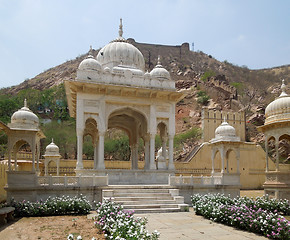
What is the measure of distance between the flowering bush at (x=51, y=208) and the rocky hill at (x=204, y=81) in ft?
118

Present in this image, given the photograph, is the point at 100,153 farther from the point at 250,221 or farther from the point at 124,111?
the point at 250,221

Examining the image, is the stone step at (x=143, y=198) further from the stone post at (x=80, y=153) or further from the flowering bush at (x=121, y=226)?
the stone post at (x=80, y=153)

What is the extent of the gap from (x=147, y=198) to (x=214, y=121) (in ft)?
95.0

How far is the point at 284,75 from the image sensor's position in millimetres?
82500

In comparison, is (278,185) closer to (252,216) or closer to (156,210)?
(156,210)

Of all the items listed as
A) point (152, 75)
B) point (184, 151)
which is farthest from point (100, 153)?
point (184, 151)

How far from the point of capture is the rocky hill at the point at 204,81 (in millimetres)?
55500

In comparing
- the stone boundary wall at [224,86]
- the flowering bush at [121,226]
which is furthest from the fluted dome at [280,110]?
the stone boundary wall at [224,86]

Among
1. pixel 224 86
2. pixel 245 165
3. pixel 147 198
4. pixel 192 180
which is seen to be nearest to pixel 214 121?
pixel 245 165

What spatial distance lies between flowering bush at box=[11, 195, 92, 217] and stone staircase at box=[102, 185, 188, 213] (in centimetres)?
125

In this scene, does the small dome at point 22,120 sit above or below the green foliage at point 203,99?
below

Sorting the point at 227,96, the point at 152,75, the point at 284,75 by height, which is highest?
the point at 284,75

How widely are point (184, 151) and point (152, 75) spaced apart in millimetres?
24085

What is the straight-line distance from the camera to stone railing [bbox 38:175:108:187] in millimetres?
13781
